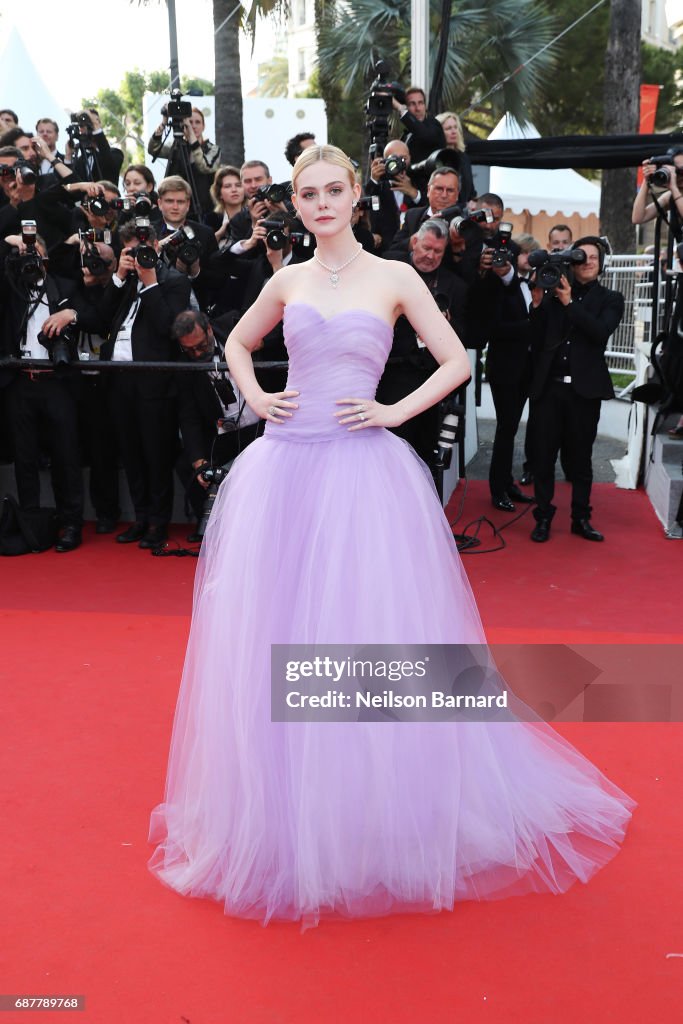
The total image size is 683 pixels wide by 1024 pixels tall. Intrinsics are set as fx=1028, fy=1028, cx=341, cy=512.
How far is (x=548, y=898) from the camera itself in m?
2.68

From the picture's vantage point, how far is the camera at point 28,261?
600cm

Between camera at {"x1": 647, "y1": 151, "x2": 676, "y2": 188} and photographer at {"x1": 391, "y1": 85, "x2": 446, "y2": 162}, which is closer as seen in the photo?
camera at {"x1": 647, "y1": 151, "x2": 676, "y2": 188}

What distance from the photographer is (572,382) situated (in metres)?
6.30

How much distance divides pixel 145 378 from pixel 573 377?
8.62ft

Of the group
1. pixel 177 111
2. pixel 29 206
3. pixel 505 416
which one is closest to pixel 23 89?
pixel 177 111

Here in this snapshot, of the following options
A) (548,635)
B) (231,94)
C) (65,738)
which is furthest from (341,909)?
(231,94)

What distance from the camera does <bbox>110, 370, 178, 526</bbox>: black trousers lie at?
249 inches

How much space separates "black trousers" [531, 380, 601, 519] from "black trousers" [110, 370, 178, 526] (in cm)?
230

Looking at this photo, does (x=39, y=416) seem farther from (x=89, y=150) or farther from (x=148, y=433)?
(x=89, y=150)

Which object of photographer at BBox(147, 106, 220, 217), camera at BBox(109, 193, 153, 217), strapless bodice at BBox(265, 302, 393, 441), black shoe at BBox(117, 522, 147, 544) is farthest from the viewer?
photographer at BBox(147, 106, 220, 217)

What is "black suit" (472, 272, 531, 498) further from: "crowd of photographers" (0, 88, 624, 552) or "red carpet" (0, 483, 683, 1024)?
"red carpet" (0, 483, 683, 1024)

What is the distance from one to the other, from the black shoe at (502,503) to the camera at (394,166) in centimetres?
229

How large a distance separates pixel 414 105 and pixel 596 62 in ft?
59.4

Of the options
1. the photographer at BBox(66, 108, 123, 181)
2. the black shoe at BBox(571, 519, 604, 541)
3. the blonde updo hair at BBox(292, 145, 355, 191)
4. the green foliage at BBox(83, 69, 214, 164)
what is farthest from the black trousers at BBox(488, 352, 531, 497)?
the green foliage at BBox(83, 69, 214, 164)
